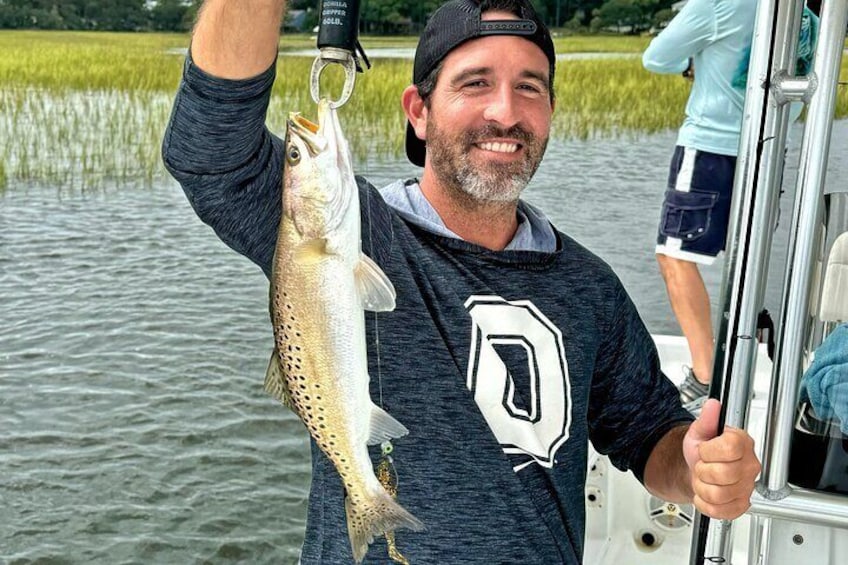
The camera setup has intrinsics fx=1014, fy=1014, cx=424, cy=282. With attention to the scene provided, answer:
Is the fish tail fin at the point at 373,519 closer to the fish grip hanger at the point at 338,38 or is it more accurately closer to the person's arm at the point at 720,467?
the person's arm at the point at 720,467

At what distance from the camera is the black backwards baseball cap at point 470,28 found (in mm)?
2004

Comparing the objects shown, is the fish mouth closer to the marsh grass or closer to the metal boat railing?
the metal boat railing

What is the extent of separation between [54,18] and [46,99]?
586 inches

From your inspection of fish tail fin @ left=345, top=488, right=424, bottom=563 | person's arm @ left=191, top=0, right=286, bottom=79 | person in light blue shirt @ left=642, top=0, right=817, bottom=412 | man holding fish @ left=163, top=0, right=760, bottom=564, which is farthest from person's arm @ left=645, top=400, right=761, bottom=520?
person in light blue shirt @ left=642, top=0, right=817, bottom=412

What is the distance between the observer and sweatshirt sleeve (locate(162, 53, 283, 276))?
1.60 metres

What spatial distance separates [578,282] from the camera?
6.62 ft

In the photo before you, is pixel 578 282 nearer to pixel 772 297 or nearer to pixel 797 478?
pixel 772 297

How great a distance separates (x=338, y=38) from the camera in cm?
155

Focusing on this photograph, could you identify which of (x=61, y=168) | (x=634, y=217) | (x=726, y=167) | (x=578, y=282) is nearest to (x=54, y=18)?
(x=61, y=168)

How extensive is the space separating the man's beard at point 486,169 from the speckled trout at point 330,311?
16.5 inches

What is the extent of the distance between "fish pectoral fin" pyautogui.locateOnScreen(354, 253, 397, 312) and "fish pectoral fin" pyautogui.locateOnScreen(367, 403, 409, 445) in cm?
18

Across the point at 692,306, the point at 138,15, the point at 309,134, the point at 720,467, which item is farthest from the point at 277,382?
the point at 138,15

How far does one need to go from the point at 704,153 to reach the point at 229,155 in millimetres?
3221

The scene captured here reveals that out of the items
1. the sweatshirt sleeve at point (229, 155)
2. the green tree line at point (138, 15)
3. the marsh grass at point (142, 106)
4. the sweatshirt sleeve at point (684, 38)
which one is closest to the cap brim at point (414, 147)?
the sweatshirt sleeve at point (229, 155)
